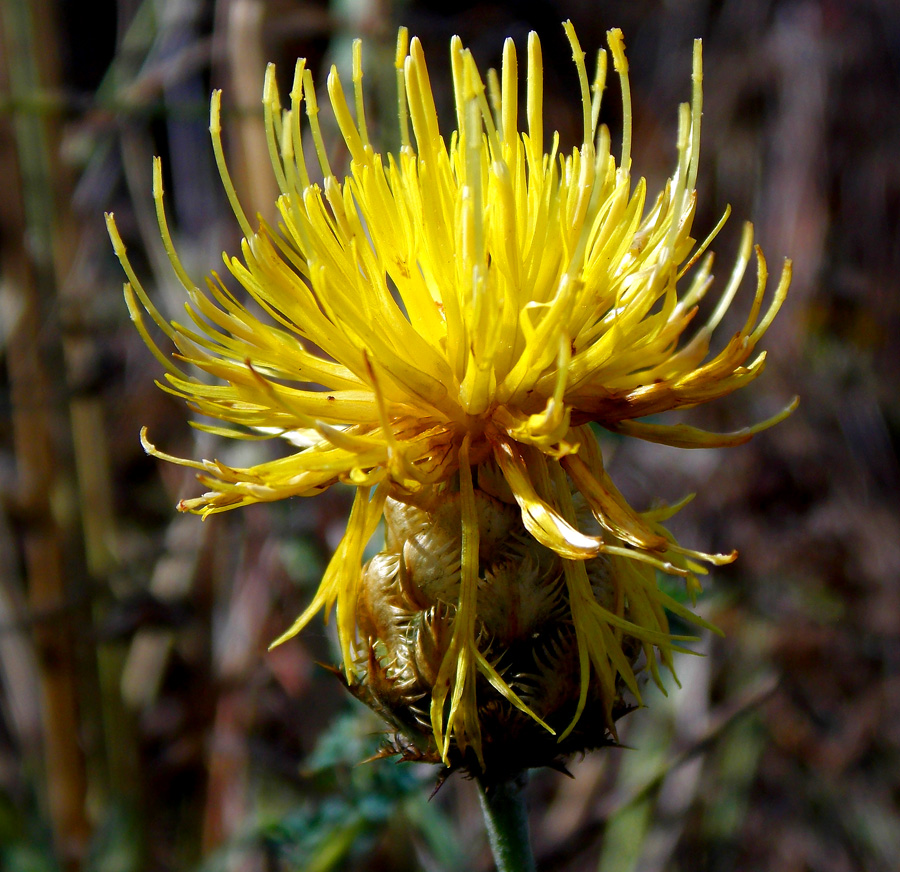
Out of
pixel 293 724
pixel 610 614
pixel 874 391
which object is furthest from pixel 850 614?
pixel 610 614

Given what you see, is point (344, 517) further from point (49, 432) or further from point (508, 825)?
point (508, 825)

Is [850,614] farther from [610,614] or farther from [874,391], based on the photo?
[610,614]

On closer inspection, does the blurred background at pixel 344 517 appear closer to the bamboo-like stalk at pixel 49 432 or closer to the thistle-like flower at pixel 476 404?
the bamboo-like stalk at pixel 49 432

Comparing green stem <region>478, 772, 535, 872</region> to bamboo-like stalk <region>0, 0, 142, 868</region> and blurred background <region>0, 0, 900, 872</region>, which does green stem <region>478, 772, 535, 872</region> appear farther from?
bamboo-like stalk <region>0, 0, 142, 868</region>

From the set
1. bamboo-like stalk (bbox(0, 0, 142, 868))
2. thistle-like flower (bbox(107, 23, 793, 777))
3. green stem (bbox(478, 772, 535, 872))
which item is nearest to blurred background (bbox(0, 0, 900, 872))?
bamboo-like stalk (bbox(0, 0, 142, 868))

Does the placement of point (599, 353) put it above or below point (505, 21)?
below

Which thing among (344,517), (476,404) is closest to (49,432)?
(344,517)
